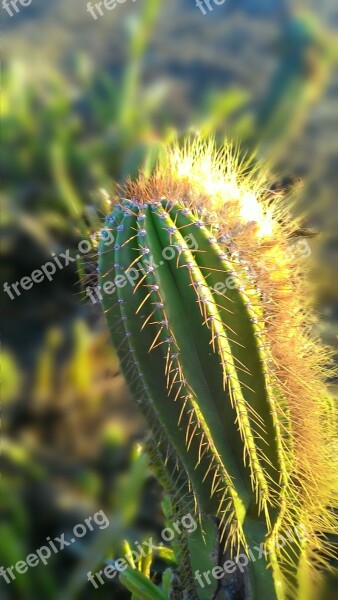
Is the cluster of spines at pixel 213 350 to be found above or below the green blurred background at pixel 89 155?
below

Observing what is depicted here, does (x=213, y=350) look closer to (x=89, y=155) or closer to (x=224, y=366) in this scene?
(x=224, y=366)

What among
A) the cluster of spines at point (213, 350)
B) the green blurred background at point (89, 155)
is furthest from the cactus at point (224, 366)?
the green blurred background at point (89, 155)

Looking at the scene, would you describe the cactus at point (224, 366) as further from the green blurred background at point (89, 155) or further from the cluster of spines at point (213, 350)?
the green blurred background at point (89, 155)

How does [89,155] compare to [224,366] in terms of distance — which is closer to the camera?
[224,366]

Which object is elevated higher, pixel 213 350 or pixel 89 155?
pixel 89 155

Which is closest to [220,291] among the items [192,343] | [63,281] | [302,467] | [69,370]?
[192,343]

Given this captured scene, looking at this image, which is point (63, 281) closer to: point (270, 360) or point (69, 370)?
point (69, 370)

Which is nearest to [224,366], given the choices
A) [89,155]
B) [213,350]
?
[213,350]
